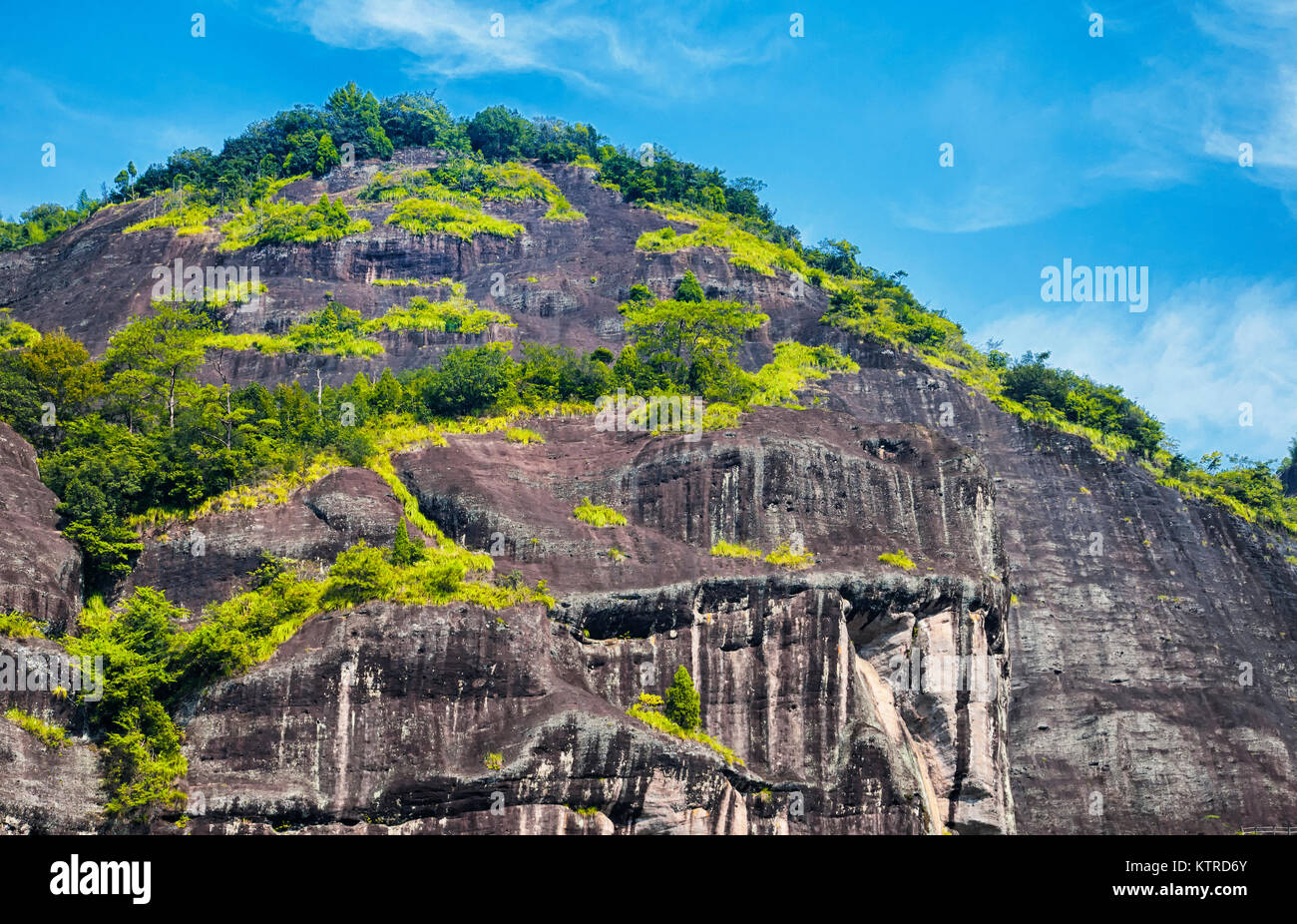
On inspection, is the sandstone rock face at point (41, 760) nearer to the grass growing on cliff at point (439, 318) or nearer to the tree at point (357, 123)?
the grass growing on cliff at point (439, 318)

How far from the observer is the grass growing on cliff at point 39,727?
112 feet

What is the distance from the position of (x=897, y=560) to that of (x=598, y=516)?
31.7 ft

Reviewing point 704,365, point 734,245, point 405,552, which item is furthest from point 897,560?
point 734,245

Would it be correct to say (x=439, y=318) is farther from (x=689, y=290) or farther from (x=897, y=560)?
(x=897, y=560)

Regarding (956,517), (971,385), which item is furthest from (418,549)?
(971,385)

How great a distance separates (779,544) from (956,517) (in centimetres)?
662

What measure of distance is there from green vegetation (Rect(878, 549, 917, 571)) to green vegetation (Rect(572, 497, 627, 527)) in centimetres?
840

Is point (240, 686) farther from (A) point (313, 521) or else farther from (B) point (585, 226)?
(B) point (585, 226)

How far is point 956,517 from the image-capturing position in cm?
4591

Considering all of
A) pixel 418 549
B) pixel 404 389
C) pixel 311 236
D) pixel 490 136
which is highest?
pixel 490 136

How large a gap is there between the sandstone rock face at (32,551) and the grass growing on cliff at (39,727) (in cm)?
355

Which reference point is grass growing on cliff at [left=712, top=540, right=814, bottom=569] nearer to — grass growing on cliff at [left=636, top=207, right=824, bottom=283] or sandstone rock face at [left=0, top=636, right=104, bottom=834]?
sandstone rock face at [left=0, top=636, right=104, bottom=834]

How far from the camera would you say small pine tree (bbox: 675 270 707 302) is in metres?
66.3

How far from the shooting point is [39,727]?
34.2 m
